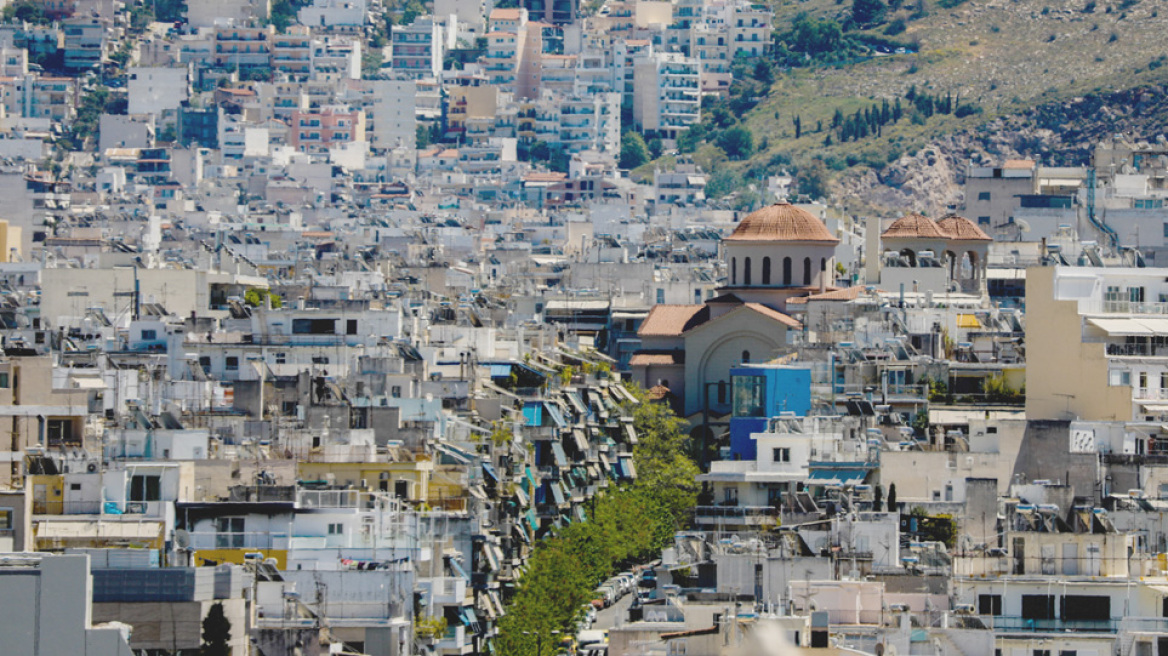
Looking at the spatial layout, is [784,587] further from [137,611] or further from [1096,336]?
[1096,336]

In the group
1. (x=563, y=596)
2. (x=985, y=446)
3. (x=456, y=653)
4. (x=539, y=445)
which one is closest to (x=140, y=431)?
(x=456, y=653)

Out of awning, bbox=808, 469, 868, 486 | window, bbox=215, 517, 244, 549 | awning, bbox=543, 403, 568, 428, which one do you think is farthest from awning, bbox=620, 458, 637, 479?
window, bbox=215, 517, 244, 549

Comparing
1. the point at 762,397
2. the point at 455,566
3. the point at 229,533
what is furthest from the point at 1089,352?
the point at 229,533

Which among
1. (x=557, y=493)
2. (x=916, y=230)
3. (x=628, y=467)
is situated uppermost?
(x=916, y=230)

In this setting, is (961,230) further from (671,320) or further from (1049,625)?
(1049,625)

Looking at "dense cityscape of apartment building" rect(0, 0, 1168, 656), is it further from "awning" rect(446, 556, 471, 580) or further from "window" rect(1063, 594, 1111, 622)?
"awning" rect(446, 556, 471, 580)
